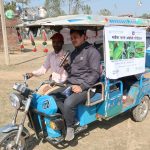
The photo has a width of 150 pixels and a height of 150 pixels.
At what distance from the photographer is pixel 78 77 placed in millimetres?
4555

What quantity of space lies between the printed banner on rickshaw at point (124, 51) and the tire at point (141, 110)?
0.82 meters

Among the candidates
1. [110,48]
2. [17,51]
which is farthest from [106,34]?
[17,51]

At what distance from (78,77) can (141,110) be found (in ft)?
6.18

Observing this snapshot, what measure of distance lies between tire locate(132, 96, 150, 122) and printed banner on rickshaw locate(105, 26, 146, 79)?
2.68 feet

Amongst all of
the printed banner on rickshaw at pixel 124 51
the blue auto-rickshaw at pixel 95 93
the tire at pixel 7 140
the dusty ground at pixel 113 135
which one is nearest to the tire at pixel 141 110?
the dusty ground at pixel 113 135

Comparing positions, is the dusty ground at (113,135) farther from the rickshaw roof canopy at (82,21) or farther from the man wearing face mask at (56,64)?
the rickshaw roof canopy at (82,21)

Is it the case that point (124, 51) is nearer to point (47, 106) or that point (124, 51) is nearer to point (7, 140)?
point (47, 106)

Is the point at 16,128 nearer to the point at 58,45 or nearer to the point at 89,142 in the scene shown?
the point at 89,142

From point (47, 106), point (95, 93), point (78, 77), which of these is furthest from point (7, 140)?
point (95, 93)

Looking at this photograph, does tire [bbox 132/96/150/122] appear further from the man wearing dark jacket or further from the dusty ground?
the man wearing dark jacket

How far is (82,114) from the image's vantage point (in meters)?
4.55

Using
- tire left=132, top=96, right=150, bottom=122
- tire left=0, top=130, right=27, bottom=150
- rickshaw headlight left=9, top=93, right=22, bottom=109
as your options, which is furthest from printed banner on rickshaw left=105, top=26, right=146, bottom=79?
tire left=0, top=130, right=27, bottom=150

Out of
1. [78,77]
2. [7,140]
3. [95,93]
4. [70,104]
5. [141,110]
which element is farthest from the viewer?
A: [141,110]

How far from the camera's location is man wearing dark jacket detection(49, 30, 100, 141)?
4.26 m
